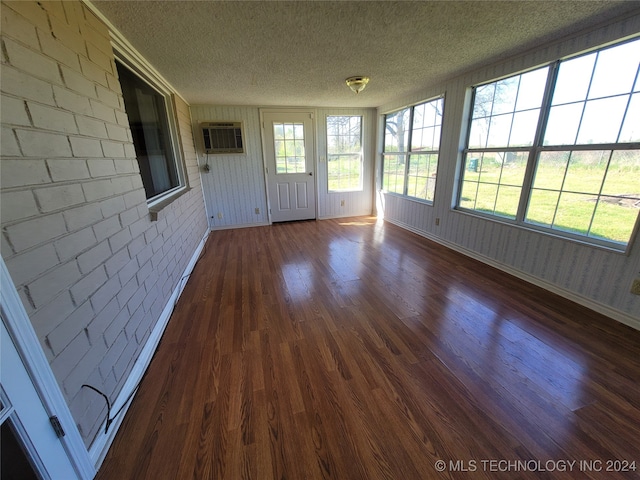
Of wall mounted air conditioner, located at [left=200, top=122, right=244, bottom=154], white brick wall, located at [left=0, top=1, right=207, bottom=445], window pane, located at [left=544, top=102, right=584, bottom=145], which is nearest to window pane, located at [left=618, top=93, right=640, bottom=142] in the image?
window pane, located at [left=544, top=102, right=584, bottom=145]

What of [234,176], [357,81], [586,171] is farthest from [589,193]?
[234,176]

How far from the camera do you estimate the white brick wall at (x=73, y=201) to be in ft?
2.95

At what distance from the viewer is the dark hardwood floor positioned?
1115 mm

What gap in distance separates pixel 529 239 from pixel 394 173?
8.68 ft

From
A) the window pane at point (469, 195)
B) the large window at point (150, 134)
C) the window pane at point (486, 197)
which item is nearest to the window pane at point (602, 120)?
the window pane at point (486, 197)

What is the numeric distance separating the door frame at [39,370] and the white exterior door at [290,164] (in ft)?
13.8

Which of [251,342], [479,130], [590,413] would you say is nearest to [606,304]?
[590,413]

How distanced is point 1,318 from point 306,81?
3.31 m

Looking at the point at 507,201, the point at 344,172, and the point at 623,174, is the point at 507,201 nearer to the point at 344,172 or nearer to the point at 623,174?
the point at 623,174

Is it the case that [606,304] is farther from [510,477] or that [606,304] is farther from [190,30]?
[190,30]

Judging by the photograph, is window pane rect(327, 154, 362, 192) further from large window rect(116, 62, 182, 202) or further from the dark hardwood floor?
the dark hardwood floor

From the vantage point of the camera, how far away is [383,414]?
1.31 meters

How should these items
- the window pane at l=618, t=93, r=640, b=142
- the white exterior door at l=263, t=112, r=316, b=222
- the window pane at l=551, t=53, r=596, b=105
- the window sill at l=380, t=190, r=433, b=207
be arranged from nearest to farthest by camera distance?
the window pane at l=618, t=93, r=640, b=142, the window pane at l=551, t=53, r=596, b=105, the window sill at l=380, t=190, r=433, b=207, the white exterior door at l=263, t=112, r=316, b=222

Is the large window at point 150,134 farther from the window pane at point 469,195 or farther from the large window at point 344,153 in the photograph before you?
the window pane at point 469,195
